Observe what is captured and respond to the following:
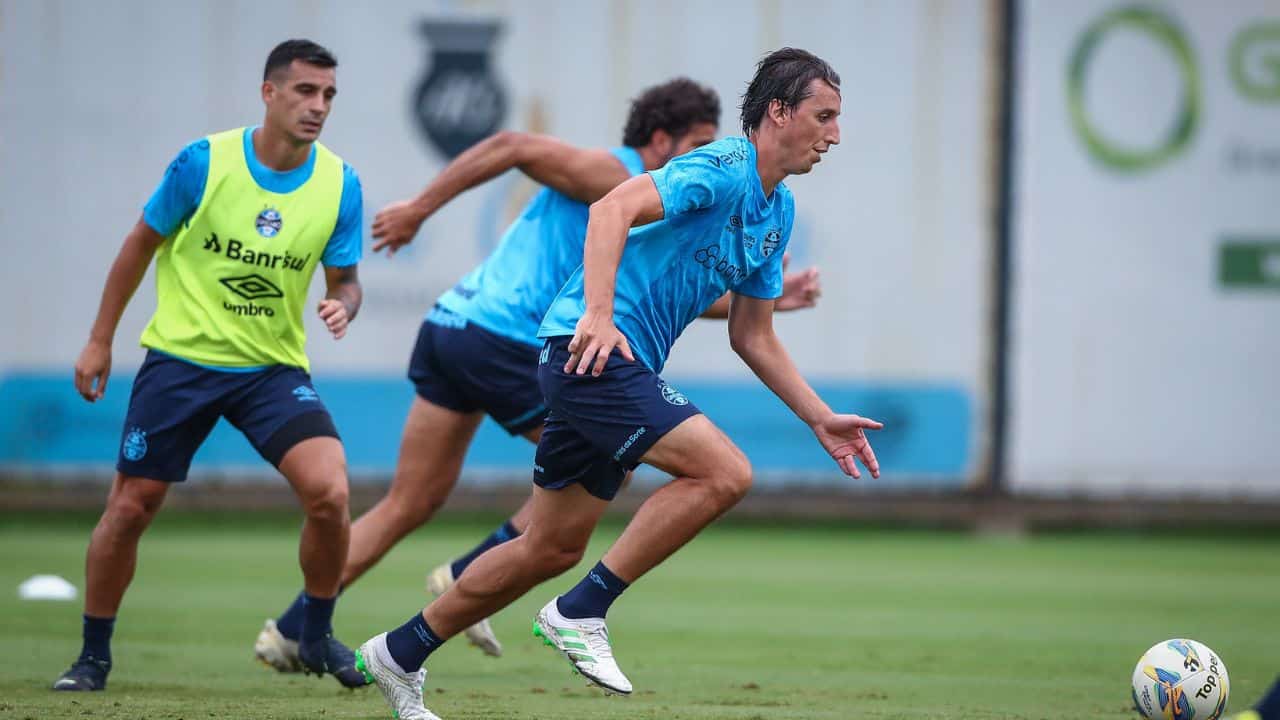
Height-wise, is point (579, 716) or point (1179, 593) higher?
point (579, 716)

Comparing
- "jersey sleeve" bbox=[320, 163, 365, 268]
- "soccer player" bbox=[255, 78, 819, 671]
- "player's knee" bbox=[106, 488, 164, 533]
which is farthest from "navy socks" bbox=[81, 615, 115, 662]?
"jersey sleeve" bbox=[320, 163, 365, 268]

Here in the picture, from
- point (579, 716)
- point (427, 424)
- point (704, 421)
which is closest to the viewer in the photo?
point (704, 421)

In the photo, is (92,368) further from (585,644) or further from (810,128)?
(810,128)

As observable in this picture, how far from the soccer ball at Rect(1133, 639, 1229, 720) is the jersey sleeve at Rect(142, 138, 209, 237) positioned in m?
3.70

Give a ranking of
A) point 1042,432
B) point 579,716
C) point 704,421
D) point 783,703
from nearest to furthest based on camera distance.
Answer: point 704,421, point 579,716, point 783,703, point 1042,432

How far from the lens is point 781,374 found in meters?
5.44

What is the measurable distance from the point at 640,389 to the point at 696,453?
0.82 ft

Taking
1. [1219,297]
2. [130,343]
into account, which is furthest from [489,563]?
[1219,297]

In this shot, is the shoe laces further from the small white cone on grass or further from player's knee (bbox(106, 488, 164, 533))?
the small white cone on grass

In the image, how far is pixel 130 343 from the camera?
1341 cm

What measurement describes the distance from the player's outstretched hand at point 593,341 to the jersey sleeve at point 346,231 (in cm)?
179

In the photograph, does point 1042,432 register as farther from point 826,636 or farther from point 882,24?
point 826,636

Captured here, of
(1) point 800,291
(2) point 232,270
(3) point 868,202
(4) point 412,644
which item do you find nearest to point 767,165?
(1) point 800,291

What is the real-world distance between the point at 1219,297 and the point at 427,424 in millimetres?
9684
